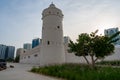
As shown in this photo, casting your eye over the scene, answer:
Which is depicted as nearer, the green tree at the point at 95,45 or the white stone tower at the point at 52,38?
the green tree at the point at 95,45

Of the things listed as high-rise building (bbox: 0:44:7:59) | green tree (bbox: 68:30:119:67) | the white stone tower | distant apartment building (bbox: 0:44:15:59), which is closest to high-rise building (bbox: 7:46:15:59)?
distant apartment building (bbox: 0:44:15:59)

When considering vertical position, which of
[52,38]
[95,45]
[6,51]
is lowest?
[95,45]

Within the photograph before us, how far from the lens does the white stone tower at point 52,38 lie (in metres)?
23.1

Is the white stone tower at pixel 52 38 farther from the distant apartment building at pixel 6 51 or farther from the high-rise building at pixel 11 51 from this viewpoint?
the high-rise building at pixel 11 51

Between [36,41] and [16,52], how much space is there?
4909 centimetres

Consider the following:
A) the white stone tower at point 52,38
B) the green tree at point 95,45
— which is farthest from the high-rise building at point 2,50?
the green tree at point 95,45

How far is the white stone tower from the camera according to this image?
23.1m

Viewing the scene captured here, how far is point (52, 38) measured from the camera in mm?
23125

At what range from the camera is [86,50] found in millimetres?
15039

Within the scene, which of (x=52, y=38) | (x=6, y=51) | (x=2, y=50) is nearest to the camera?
(x=52, y=38)

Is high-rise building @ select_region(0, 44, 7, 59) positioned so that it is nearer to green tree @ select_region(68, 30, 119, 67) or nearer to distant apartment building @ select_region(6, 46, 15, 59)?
distant apartment building @ select_region(6, 46, 15, 59)

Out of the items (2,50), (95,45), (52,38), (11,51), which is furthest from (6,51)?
(95,45)

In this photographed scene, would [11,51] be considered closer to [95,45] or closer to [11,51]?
[11,51]

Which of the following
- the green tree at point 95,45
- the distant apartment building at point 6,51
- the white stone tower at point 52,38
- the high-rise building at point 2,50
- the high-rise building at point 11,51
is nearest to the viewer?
the green tree at point 95,45
